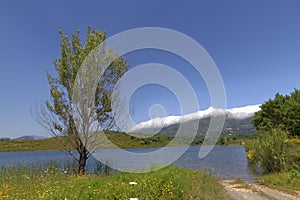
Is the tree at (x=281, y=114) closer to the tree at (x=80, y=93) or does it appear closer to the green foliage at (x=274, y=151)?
the green foliage at (x=274, y=151)

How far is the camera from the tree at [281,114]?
98.4ft

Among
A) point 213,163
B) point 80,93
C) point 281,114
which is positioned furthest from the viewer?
point 281,114

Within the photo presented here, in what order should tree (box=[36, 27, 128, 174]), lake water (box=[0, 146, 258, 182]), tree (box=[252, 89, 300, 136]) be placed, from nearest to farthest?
tree (box=[36, 27, 128, 174]) → lake water (box=[0, 146, 258, 182]) → tree (box=[252, 89, 300, 136])

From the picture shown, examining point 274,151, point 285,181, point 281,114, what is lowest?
point 285,181

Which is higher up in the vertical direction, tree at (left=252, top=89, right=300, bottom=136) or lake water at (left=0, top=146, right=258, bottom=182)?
tree at (left=252, top=89, right=300, bottom=136)

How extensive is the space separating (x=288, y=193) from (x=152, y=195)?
8.30 meters

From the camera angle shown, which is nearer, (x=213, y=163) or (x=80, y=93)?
(x=80, y=93)

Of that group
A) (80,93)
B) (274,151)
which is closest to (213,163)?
(274,151)

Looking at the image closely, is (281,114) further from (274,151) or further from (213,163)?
(274,151)

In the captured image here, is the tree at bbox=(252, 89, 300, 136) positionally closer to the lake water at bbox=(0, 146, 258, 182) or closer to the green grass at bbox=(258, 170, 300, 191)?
the lake water at bbox=(0, 146, 258, 182)

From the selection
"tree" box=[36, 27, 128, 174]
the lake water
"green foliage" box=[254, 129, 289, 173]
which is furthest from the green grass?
"tree" box=[36, 27, 128, 174]

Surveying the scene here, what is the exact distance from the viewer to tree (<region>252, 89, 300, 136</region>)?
30.0 metres

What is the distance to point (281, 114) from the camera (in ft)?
107

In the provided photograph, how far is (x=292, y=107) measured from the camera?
102ft
